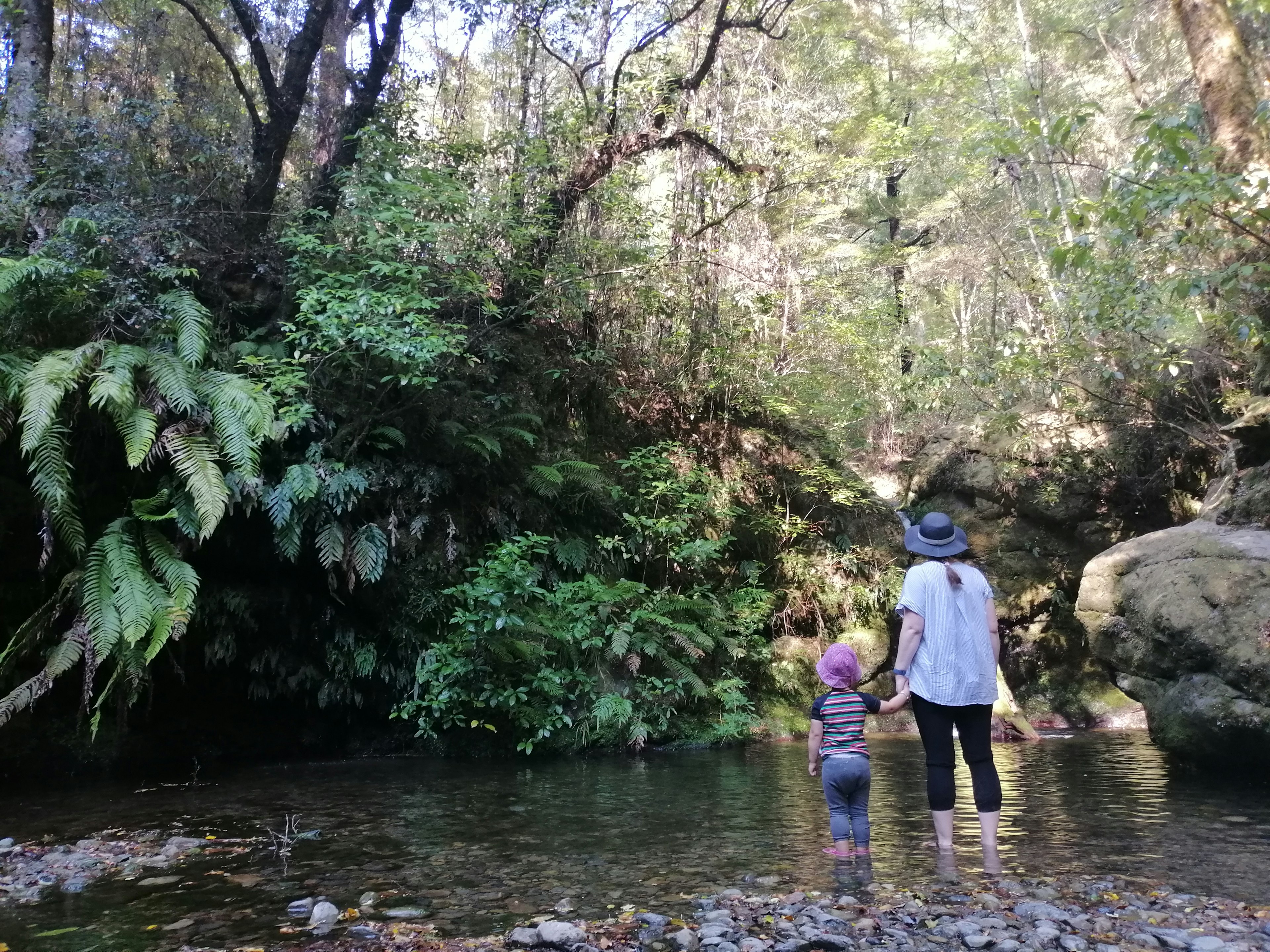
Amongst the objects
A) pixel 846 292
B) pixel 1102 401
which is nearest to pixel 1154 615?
pixel 1102 401

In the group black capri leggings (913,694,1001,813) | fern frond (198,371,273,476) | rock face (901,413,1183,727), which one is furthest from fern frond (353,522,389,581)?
rock face (901,413,1183,727)

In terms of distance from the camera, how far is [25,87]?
832cm

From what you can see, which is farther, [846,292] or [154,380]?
[846,292]

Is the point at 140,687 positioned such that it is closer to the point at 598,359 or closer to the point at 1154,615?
the point at 598,359


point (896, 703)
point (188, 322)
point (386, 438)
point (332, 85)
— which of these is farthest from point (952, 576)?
point (332, 85)

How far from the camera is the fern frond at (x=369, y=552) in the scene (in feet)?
24.6

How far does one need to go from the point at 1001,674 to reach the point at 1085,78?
13531mm

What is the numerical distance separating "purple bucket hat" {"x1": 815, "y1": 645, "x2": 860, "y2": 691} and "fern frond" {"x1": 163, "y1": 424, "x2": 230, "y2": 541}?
4.56 m

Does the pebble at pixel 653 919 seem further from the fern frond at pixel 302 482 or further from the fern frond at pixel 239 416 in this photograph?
the fern frond at pixel 302 482

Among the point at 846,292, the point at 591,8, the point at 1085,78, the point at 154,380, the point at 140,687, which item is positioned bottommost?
the point at 140,687

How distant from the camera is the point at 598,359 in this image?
10.8 metres

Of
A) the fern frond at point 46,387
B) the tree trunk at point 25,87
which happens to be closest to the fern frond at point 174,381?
the fern frond at point 46,387

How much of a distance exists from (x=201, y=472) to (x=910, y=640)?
208 inches

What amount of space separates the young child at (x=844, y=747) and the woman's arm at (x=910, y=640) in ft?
0.43
